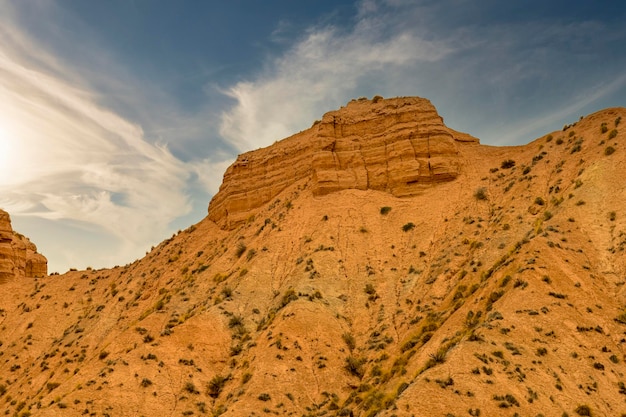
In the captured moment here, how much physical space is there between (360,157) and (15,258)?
47692 millimetres

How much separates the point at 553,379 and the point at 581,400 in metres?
1.14

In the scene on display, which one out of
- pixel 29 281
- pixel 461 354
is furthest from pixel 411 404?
pixel 29 281

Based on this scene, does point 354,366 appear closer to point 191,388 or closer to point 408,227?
point 191,388

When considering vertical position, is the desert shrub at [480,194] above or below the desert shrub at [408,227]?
above

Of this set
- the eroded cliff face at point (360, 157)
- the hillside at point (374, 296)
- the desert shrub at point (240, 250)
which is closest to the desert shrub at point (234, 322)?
the hillside at point (374, 296)

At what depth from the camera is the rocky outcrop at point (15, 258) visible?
6706 centimetres

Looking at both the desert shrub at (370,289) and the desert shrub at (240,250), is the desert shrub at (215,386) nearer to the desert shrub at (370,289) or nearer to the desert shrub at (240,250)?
the desert shrub at (370,289)

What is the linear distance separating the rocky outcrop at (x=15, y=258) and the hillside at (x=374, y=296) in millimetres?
9623

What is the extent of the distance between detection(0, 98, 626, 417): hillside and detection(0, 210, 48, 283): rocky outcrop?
9.62 meters

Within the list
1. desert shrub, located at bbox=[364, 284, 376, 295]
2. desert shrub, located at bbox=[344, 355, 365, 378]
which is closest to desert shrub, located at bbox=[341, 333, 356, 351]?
desert shrub, located at bbox=[344, 355, 365, 378]

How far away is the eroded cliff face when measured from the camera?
1876 inches

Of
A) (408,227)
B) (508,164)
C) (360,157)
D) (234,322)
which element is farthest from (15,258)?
(508,164)

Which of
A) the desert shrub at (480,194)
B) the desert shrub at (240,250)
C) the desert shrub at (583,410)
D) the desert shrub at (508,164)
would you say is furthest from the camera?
the desert shrub at (508,164)

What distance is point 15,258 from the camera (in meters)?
69.2
